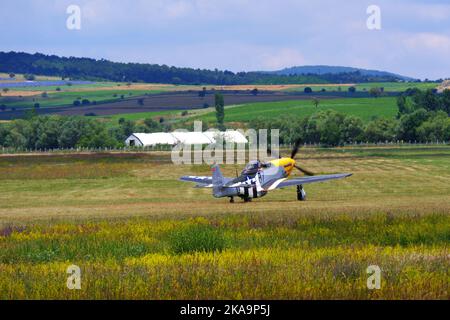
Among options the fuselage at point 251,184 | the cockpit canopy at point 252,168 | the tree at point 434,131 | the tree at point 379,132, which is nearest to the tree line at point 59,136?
the tree at point 379,132

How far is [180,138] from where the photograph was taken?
6570 inches

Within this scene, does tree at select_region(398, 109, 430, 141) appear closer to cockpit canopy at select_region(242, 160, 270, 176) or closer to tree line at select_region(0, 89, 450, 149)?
tree line at select_region(0, 89, 450, 149)

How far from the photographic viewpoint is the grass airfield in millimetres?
19484

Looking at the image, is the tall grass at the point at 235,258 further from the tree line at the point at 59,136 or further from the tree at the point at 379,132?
the tree line at the point at 59,136

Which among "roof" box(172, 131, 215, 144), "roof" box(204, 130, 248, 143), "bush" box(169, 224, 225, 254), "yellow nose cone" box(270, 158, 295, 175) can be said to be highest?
"bush" box(169, 224, 225, 254)

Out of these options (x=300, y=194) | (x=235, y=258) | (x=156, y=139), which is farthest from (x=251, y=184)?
(x=156, y=139)

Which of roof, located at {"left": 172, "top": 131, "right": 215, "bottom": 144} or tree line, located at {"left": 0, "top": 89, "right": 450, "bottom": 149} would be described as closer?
tree line, located at {"left": 0, "top": 89, "right": 450, "bottom": 149}

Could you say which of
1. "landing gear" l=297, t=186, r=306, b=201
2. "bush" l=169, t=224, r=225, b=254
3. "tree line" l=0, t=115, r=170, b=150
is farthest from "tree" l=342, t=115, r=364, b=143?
"bush" l=169, t=224, r=225, b=254

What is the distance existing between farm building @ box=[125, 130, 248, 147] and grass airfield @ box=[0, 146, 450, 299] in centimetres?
9759

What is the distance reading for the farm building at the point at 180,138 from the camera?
518 feet

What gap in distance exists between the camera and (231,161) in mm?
94625

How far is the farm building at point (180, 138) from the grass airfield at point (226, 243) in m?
97.6

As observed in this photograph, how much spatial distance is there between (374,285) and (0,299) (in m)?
7.50
